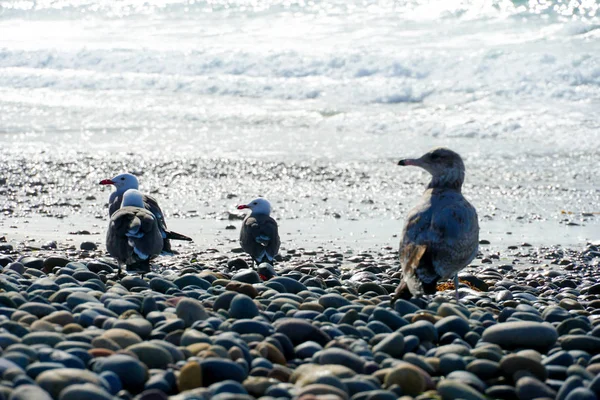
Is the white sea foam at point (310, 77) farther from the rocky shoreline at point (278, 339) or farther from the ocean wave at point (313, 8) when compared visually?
the rocky shoreline at point (278, 339)

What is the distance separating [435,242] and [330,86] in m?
15.2

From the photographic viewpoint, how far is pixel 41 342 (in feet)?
15.2

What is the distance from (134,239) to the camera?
7645 mm

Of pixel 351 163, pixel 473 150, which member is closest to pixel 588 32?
pixel 473 150

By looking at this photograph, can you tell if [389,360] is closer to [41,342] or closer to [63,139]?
[41,342]

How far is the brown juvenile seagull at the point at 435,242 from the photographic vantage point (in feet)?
20.8

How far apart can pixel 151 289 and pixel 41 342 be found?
1922 mm

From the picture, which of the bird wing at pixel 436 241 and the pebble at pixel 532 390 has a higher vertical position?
the bird wing at pixel 436 241

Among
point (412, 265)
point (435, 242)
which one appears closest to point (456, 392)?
point (412, 265)

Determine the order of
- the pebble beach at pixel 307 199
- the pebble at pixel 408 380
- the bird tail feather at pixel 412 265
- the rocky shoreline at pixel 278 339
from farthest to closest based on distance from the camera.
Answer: the bird tail feather at pixel 412 265, the pebble beach at pixel 307 199, the pebble at pixel 408 380, the rocky shoreline at pixel 278 339

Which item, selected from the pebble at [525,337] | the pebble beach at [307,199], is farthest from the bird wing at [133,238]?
the pebble at [525,337]

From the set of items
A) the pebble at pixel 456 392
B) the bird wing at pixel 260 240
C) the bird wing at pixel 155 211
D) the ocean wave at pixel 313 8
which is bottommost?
the bird wing at pixel 260 240

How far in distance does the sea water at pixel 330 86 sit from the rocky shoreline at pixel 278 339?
17.6ft

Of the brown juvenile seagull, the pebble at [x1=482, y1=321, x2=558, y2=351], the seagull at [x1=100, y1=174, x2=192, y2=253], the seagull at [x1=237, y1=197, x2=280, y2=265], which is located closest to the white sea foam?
the seagull at [x1=100, y1=174, x2=192, y2=253]
